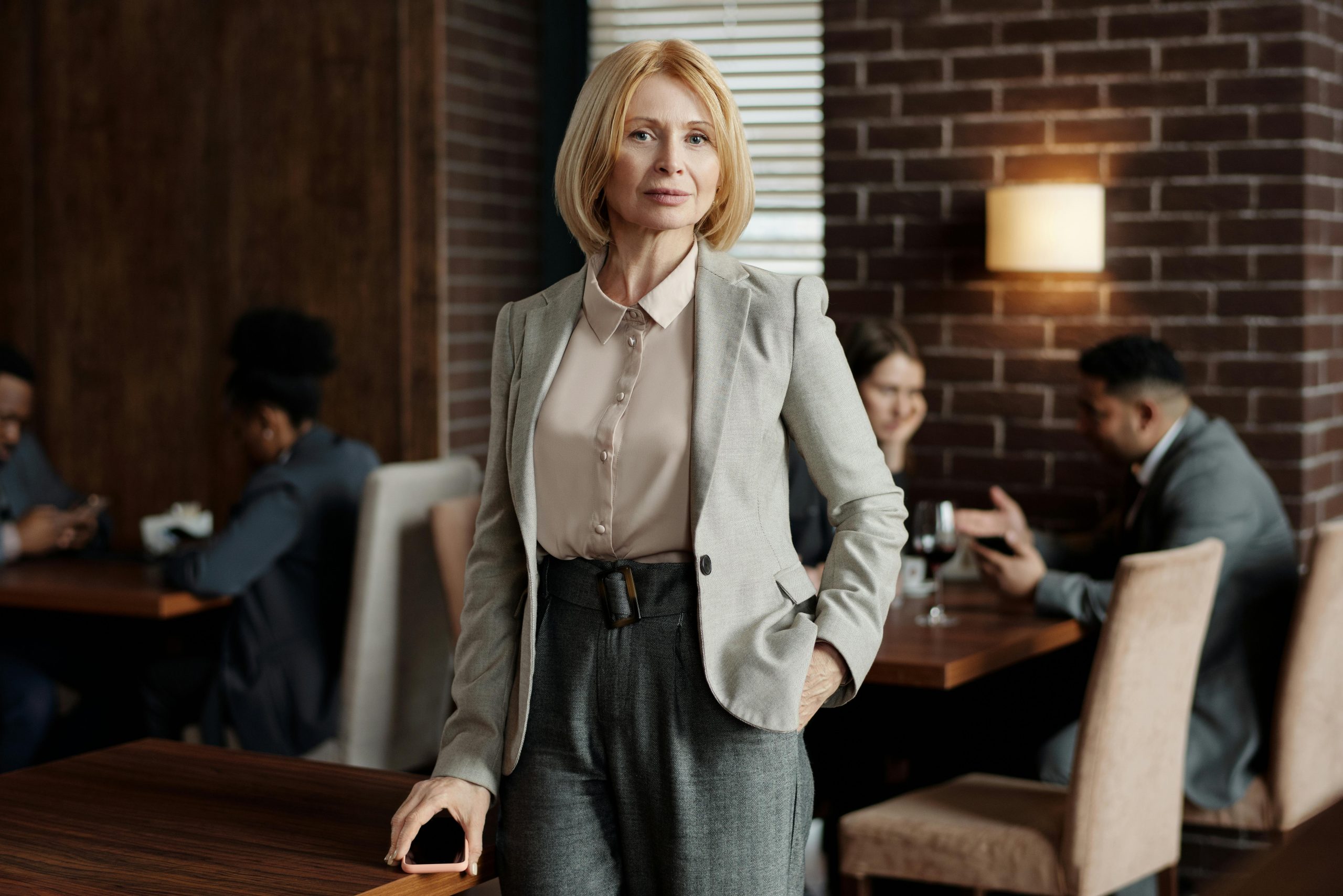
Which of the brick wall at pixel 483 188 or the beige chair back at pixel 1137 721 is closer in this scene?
the beige chair back at pixel 1137 721

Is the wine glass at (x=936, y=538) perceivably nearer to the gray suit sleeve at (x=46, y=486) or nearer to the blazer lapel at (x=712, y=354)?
the blazer lapel at (x=712, y=354)

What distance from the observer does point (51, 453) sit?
4.73 meters

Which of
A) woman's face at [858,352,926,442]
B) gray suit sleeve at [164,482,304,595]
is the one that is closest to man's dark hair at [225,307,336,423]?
gray suit sleeve at [164,482,304,595]

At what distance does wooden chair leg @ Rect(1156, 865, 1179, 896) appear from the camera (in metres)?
2.68

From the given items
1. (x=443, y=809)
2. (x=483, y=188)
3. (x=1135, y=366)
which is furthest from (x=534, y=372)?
(x=483, y=188)

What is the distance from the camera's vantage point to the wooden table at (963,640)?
2.55m

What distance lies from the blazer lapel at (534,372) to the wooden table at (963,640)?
1.11 metres

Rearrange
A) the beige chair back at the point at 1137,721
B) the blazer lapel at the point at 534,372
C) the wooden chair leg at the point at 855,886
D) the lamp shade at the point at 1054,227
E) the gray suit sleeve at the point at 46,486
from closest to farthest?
1. the blazer lapel at the point at 534,372
2. the beige chair back at the point at 1137,721
3. the wooden chair leg at the point at 855,886
4. the lamp shade at the point at 1054,227
5. the gray suit sleeve at the point at 46,486

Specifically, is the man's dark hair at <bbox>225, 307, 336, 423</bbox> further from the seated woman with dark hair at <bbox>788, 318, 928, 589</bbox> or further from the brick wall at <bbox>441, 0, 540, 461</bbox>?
the seated woman with dark hair at <bbox>788, 318, 928, 589</bbox>

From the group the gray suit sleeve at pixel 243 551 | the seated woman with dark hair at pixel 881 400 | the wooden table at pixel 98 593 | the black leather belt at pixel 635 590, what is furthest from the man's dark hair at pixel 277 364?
the black leather belt at pixel 635 590

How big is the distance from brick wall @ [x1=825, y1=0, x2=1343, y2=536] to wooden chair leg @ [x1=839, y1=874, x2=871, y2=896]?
4.51 ft

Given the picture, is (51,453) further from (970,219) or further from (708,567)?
(708,567)

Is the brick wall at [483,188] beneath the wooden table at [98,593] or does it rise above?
above

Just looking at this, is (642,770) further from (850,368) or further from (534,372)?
(850,368)
